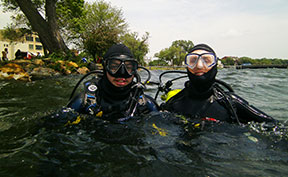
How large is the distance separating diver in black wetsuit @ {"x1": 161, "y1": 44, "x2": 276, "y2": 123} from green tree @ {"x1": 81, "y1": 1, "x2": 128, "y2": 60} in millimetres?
22037

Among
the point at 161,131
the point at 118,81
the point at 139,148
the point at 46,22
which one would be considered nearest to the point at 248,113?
the point at 161,131

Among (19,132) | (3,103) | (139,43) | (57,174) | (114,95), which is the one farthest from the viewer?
(139,43)

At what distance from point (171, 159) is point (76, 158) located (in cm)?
95

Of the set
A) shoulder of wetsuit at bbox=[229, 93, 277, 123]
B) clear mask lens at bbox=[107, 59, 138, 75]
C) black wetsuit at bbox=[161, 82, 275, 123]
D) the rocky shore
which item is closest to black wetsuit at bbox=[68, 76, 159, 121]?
clear mask lens at bbox=[107, 59, 138, 75]

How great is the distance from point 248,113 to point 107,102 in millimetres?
2210

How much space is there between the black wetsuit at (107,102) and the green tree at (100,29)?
2167 cm

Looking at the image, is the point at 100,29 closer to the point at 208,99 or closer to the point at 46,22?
the point at 46,22

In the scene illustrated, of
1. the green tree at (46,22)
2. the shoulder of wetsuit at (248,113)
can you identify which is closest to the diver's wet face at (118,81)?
the shoulder of wetsuit at (248,113)

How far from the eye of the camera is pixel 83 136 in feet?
7.97

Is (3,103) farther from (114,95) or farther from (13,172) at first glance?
(13,172)

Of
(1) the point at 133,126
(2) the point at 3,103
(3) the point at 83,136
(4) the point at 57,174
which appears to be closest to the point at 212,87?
(1) the point at 133,126

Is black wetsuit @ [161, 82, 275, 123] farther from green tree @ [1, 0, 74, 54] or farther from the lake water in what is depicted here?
green tree @ [1, 0, 74, 54]

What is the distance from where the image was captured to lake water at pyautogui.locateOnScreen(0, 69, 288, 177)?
1.71 meters

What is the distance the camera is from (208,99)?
3.11m
